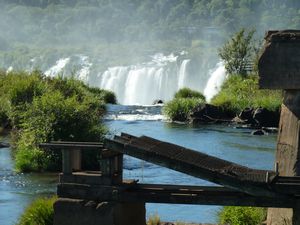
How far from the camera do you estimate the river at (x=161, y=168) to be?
1843cm

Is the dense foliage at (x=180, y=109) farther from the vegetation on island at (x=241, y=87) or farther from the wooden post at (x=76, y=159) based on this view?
the wooden post at (x=76, y=159)

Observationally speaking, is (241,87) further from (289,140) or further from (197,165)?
(197,165)

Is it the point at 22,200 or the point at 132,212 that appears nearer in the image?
the point at 132,212

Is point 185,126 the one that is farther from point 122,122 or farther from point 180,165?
point 180,165

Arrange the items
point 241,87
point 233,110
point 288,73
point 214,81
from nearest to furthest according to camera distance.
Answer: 1. point 288,73
2. point 233,110
3. point 241,87
4. point 214,81

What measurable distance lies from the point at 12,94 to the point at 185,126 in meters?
13.4

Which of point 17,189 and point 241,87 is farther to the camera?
point 241,87

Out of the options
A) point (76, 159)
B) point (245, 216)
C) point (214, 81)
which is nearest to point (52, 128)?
point (245, 216)

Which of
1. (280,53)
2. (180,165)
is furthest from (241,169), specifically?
(280,53)

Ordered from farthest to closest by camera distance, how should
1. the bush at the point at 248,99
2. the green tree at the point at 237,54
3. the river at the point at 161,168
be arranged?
1. the green tree at the point at 237,54
2. the bush at the point at 248,99
3. the river at the point at 161,168

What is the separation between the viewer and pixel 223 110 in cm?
5222

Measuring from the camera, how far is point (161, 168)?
27.8m

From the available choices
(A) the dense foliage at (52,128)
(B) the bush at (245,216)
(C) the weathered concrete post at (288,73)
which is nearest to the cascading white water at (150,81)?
(A) the dense foliage at (52,128)

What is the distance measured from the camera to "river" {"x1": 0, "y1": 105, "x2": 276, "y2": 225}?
1843 cm
